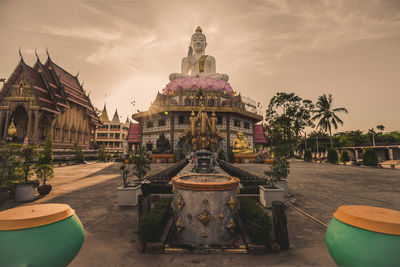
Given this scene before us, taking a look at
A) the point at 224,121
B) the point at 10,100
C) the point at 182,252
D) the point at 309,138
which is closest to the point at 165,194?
the point at 182,252

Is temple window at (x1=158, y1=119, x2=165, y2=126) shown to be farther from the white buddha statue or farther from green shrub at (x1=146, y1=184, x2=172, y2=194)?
green shrub at (x1=146, y1=184, x2=172, y2=194)

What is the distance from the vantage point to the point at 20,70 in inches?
965

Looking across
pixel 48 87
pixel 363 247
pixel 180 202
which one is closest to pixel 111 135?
pixel 48 87

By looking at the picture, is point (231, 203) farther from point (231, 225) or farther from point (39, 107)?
point (39, 107)

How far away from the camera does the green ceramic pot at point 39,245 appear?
169 centimetres

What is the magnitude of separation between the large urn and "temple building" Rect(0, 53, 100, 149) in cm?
2661

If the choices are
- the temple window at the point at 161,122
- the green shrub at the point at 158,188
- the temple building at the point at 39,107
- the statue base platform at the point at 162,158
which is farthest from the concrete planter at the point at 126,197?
the temple building at the point at 39,107

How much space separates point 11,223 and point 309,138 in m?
63.1

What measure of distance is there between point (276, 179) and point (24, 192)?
32.7 feet

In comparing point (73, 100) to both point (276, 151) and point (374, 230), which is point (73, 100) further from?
point (374, 230)

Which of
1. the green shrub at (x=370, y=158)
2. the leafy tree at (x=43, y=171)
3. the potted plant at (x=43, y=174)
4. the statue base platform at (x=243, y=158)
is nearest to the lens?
the potted plant at (x=43, y=174)

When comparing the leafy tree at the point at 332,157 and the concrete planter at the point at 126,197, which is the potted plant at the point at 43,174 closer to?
the concrete planter at the point at 126,197

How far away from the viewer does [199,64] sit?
31.2 m

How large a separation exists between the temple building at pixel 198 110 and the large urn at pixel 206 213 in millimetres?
18662
